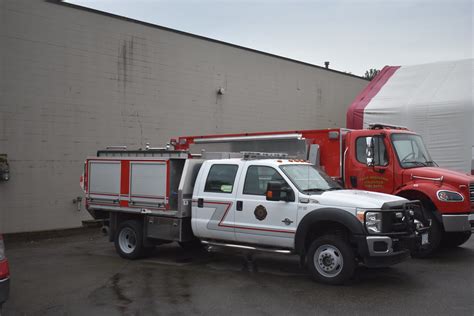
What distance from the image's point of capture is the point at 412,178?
9.85 meters

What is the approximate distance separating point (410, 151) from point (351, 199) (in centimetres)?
341

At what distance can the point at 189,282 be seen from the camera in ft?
26.1

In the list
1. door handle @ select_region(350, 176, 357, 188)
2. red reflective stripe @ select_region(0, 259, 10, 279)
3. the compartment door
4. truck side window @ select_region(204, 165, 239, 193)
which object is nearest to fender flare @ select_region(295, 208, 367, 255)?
truck side window @ select_region(204, 165, 239, 193)

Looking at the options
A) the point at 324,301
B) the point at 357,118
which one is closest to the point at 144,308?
the point at 324,301

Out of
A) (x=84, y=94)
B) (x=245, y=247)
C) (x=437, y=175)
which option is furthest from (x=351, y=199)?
(x=84, y=94)

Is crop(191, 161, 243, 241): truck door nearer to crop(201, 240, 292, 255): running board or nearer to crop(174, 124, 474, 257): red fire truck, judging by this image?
crop(201, 240, 292, 255): running board

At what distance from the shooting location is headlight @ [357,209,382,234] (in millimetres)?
7383

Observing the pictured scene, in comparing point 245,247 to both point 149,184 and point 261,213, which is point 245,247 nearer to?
point 261,213

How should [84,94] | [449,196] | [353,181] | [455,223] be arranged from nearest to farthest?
[455,223] < [449,196] < [353,181] < [84,94]

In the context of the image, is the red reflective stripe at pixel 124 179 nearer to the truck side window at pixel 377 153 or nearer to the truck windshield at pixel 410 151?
the truck side window at pixel 377 153

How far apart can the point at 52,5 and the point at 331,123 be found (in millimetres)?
13550

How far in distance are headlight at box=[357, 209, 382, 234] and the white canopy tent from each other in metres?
8.12

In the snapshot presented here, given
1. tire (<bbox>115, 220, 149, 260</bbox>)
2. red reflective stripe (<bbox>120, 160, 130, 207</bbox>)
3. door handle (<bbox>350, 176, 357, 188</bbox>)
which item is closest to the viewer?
tire (<bbox>115, 220, 149, 260</bbox>)

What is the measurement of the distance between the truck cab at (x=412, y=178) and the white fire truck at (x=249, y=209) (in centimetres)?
135
